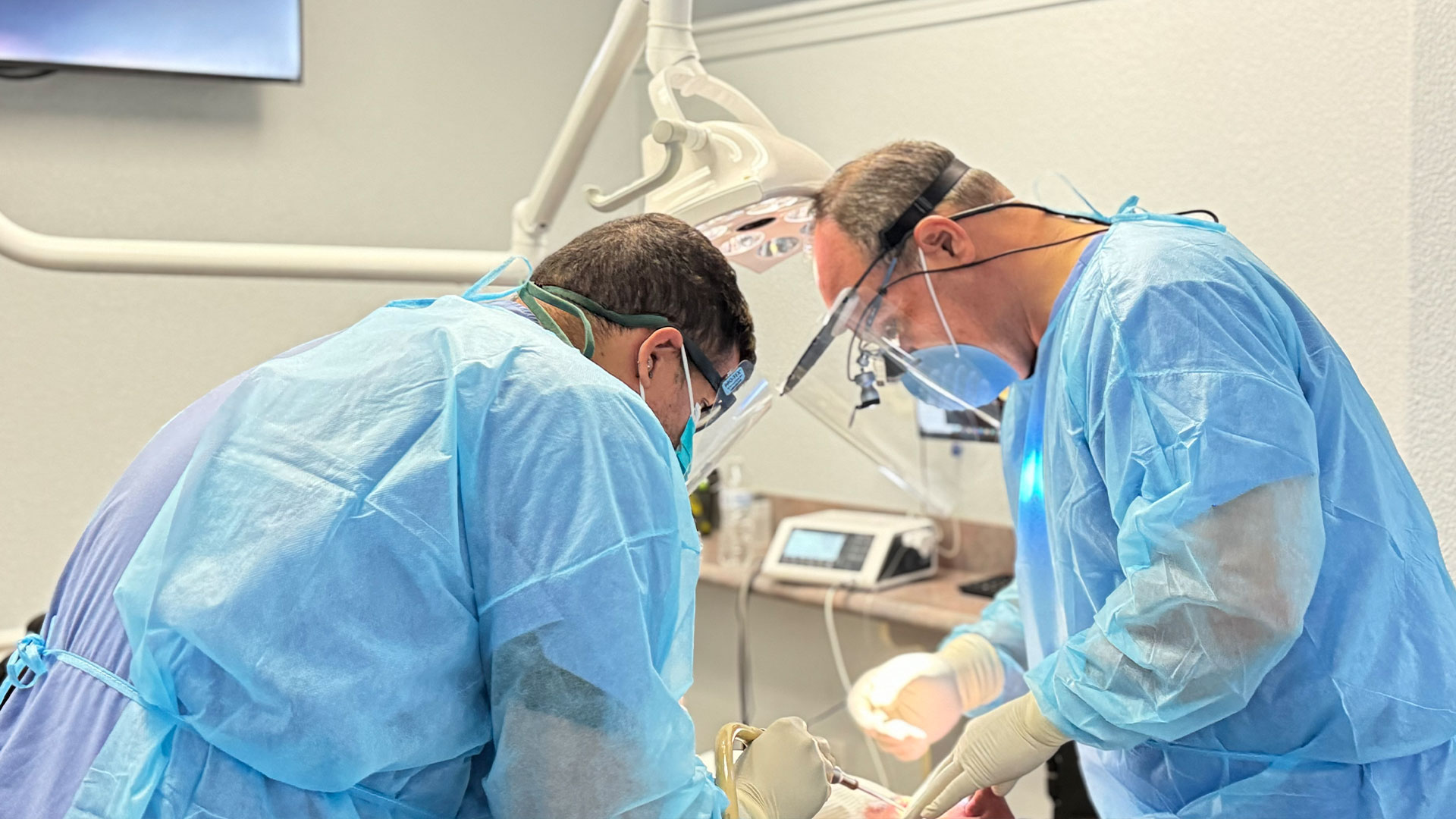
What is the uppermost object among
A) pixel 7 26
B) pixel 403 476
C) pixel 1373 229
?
pixel 7 26

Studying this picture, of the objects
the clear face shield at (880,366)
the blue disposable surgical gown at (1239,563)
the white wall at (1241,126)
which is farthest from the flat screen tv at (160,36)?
the blue disposable surgical gown at (1239,563)

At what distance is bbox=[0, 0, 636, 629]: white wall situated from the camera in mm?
2682

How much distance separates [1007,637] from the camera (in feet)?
5.63

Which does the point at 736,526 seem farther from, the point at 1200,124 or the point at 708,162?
the point at 708,162

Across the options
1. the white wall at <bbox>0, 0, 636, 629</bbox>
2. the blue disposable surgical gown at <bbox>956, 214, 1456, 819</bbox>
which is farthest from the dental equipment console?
the blue disposable surgical gown at <bbox>956, 214, 1456, 819</bbox>

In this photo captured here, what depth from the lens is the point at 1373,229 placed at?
2.11 m

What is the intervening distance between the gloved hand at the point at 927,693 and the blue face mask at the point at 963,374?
0.36m

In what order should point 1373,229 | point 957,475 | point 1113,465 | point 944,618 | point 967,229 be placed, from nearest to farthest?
point 1113,465
point 967,229
point 1373,229
point 944,618
point 957,475

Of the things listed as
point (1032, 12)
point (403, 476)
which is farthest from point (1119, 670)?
point (1032, 12)

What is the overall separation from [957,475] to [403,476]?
1.90 metres

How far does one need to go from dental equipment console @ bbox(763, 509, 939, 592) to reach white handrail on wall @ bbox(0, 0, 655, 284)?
132 centimetres

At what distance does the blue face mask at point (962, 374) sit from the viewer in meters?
Result: 1.61

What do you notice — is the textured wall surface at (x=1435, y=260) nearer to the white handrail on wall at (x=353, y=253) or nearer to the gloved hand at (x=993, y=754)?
the gloved hand at (x=993, y=754)

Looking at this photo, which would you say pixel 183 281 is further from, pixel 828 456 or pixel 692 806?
pixel 692 806
